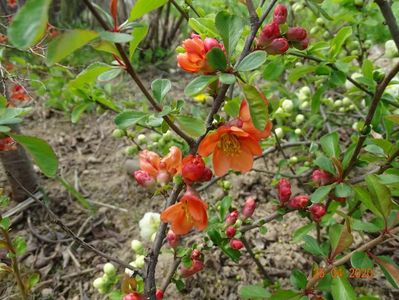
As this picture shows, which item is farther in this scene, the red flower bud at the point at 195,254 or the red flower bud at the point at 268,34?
the red flower bud at the point at 195,254

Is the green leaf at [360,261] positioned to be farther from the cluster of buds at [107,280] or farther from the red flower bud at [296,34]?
the cluster of buds at [107,280]

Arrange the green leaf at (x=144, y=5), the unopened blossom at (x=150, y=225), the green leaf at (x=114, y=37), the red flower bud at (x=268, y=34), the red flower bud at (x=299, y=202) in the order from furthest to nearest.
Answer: the unopened blossom at (x=150, y=225)
the red flower bud at (x=299, y=202)
the red flower bud at (x=268, y=34)
the green leaf at (x=144, y=5)
the green leaf at (x=114, y=37)

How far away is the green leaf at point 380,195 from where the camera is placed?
0.92m

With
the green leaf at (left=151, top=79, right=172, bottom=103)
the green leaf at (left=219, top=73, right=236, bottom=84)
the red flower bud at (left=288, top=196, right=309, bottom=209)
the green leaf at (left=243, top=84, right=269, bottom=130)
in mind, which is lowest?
the red flower bud at (left=288, top=196, right=309, bottom=209)

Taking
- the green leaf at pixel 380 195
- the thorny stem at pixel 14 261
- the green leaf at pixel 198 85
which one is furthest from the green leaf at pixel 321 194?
the thorny stem at pixel 14 261

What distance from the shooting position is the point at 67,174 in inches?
88.0

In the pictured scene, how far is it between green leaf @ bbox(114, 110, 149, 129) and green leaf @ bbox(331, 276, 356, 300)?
0.66m

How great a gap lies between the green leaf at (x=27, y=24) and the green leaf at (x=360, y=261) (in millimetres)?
874

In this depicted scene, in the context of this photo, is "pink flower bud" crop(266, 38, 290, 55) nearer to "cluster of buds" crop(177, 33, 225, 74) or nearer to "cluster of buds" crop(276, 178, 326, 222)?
"cluster of buds" crop(177, 33, 225, 74)

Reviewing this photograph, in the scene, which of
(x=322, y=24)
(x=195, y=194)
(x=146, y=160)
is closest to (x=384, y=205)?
(x=195, y=194)

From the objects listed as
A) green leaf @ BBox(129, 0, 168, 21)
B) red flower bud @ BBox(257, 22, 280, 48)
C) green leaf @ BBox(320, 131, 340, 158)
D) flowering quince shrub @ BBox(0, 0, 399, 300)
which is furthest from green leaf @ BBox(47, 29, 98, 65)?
green leaf @ BBox(320, 131, 340, 158)

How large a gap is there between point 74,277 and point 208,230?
82 cm

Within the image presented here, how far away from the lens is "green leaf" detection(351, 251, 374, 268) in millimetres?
963

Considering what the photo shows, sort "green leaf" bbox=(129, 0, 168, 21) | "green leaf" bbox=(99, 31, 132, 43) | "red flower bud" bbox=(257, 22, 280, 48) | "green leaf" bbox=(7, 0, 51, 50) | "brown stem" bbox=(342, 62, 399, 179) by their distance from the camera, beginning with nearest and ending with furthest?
1. "green leaf" bbox=(7, 0, 51, 50)
2. "green leaf" bbox=(99, 31, 132, 43)
3. "green leaf" bbox=(129, 0, 168, 21)
4. "red flower bud" bbox=(257, 22, 280, 48)
5. "brown stem" bbox=(342, 62, 399, 179)
